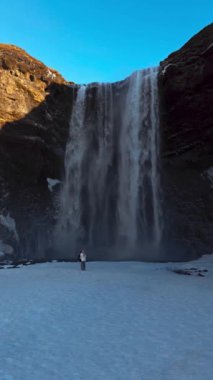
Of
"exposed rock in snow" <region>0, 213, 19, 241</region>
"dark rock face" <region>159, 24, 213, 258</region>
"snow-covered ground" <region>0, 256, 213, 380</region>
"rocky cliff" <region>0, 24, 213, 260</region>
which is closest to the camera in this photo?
"snow-covered ground" <region>0, 256, 213, 380</region>

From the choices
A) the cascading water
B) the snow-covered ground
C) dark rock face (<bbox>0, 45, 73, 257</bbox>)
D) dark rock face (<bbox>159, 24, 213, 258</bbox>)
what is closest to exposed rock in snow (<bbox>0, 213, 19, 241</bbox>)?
dark rock face (<bbox>0, 45, 73, 257</bbox>)

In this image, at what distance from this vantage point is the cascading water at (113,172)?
113ft

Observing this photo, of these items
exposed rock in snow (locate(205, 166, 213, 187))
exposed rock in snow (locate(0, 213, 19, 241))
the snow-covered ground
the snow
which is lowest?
the snow-covered ground

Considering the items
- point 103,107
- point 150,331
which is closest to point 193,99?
point 103,107

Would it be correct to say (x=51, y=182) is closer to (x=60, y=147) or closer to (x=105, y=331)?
(x=60, y=147)

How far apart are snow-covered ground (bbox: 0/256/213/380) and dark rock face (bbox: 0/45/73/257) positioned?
17938 millimetres

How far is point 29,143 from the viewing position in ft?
117

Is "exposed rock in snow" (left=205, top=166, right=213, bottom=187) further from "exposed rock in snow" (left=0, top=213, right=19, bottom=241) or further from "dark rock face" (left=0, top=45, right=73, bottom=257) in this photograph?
"exposed rock in snow" (left=0, top=213, right=19, bottom=241)

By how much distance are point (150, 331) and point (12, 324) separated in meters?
3.49

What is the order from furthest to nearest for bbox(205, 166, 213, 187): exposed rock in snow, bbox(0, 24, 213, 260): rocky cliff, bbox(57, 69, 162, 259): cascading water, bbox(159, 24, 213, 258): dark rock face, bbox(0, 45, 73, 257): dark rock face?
bbox(57, 69, 162, 259): cascading water, bbox(0, 45, 73, 257): dark rock face, bbox(0, 24, 213, 260): rocky cliff, bbox(205, 166, 213, 187): exposed rock in snow, bbox(159, 24, 213, 258): dark rock face

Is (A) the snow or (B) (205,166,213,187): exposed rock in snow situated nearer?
(B) (205,166,213,187): exposed rock in snow

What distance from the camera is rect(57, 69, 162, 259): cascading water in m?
34.6

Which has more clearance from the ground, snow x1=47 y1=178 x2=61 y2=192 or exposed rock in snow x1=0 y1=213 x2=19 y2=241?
snow x1=47 y1=178 x2=61 y2=192

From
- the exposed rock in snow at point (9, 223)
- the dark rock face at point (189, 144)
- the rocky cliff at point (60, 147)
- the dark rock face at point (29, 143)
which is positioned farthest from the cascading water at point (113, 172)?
the exposed rock in snow at point (9, 223)
